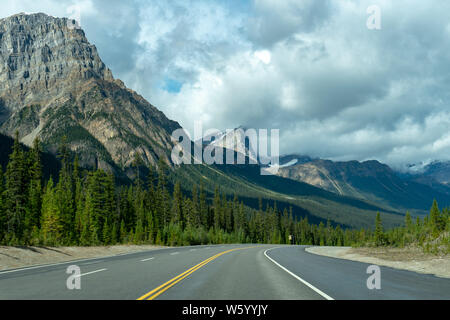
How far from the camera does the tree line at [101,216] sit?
1496 inches

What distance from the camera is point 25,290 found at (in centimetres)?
1091

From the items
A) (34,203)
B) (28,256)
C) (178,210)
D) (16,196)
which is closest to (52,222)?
(34,203)

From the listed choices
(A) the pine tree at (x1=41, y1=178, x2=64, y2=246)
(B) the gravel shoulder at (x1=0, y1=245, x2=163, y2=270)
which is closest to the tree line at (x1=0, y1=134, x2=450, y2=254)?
(A) the pine tree at (x1=41, y1=178, x2=64, y2=246)

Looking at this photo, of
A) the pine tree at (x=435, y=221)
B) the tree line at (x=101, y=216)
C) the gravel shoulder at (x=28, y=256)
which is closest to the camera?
the gravel shoulder at (x=28, y=256)

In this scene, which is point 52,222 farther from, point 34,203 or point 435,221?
point 435,221

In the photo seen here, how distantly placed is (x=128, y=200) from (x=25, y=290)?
69920 mm

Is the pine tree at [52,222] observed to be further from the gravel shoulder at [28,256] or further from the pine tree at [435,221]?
→ the pine tree at [435,221]

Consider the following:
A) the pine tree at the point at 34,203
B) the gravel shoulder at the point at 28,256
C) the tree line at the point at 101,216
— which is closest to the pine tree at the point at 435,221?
the tree line at the point at 101,216

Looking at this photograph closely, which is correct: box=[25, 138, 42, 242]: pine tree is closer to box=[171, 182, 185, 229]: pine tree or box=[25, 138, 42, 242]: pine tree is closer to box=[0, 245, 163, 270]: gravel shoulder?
box=[0, 245, 163, 270]: gravel shoulder

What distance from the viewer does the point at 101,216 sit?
57719mm

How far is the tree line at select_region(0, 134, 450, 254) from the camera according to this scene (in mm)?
38000
